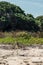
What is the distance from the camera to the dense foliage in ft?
117

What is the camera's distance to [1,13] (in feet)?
119

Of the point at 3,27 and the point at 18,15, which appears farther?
the point at 18,15

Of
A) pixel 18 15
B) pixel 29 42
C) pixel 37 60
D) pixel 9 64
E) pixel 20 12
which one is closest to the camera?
pixel 9 64

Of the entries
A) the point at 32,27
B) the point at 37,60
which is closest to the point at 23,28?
the point at 32,27

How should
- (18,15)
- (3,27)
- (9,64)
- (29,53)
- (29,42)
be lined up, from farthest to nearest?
(18,15), (3,27), (29,42), (29,53), (9,64)

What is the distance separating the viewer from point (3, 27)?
3528 cm

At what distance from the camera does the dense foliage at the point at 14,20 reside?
117ft

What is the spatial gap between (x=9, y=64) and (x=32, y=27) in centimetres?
2613

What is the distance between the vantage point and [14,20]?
1438 inches

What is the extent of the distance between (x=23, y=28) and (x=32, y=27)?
1421mm

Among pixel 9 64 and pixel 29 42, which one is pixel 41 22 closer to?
pixel 29 42

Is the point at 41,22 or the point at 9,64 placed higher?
the point at 9,64

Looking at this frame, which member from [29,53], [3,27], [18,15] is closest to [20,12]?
[18,15]

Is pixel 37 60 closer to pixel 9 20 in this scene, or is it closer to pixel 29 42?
pixel 29 42
